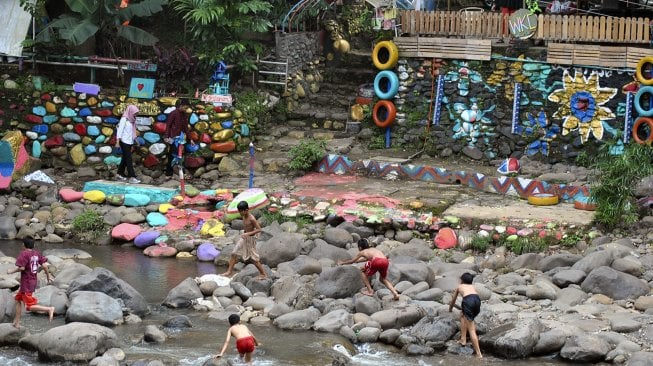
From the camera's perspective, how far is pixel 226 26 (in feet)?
81.2

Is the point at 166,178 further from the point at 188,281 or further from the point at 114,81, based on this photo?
the point at 188,281

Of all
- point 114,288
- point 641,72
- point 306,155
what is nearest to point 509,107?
point 641,72

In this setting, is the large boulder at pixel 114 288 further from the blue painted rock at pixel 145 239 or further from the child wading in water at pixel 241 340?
the blue painted rock at pixel 145 239

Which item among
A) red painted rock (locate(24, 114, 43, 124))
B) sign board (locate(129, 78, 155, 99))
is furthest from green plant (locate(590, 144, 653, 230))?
red painted rock (locate(24, 114, 43, 124))

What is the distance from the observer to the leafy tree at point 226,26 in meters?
24.2

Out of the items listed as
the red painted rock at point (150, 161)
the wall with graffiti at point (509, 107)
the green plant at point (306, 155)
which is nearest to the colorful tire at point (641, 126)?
the wall with graffiti at point (509, 107)

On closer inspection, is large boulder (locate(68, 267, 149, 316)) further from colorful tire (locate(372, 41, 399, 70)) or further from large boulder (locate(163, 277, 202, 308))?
colorful tire (locate(372, 41, 399, 70))

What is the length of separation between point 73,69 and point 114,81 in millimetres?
897

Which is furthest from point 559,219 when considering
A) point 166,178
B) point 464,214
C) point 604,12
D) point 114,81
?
point 114,81

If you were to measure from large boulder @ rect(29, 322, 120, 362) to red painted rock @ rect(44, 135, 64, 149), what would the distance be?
9454 millimetres

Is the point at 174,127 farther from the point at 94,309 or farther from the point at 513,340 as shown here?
the point at 513,340

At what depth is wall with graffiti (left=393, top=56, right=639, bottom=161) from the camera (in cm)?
2256

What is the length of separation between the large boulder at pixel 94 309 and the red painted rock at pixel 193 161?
729cm

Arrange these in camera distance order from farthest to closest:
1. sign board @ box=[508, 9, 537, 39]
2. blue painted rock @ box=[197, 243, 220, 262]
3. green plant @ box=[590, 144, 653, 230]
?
sign board @ box=[508, 9, 537, 39], blue painted rock @ box=[197, 243, 220, 262], green plant @ box=[590, 144, 653, 230]
